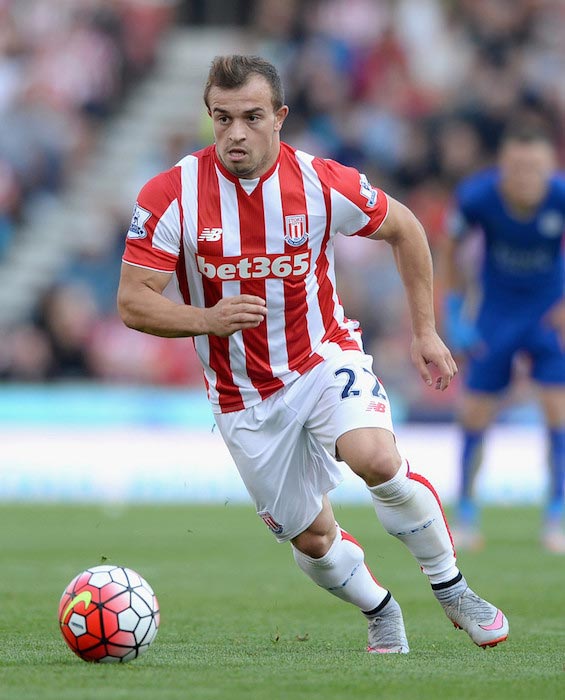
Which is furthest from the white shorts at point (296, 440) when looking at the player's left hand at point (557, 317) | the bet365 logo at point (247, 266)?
the player's left hand at point (557, 317)

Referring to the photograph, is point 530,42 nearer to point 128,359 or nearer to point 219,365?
point 128,359

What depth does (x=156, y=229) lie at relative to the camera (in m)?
5.55

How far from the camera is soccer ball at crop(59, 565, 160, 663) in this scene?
5066 mm

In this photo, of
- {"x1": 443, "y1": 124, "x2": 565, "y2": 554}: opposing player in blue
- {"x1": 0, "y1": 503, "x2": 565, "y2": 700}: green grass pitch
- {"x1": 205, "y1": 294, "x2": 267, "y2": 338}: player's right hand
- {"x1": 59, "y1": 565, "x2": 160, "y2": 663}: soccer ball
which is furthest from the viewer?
{"x1": 443, "y1": 124, "x2": 565, "y2": 554}: opposing player in blue

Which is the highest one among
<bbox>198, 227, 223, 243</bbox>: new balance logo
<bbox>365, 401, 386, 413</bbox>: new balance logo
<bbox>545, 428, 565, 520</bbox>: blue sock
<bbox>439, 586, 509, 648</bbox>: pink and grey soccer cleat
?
<bbox>198, 227, 223, 243</bbox>: new balance logo

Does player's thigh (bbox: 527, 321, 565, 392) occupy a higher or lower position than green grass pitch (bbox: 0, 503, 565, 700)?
higher

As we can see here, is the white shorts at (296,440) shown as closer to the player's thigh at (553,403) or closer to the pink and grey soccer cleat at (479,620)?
the pink and grey soccer cleat at (479,620)

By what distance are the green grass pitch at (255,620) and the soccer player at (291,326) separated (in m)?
0.38

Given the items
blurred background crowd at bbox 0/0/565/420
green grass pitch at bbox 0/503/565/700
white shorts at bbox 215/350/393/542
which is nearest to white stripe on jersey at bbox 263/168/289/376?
white shorts at bbox 215/350/393/542

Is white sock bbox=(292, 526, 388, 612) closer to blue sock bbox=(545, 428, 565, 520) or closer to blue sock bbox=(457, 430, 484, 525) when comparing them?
blue sock bbox=(457, 430, 484, 525)

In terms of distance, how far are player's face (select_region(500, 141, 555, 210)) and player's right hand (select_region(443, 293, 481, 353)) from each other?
0.85m

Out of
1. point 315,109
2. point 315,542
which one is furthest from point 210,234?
point 315,109

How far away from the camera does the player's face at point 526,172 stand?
976 centimetres

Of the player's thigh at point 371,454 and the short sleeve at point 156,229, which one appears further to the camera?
the short sleeve at point 156,229
